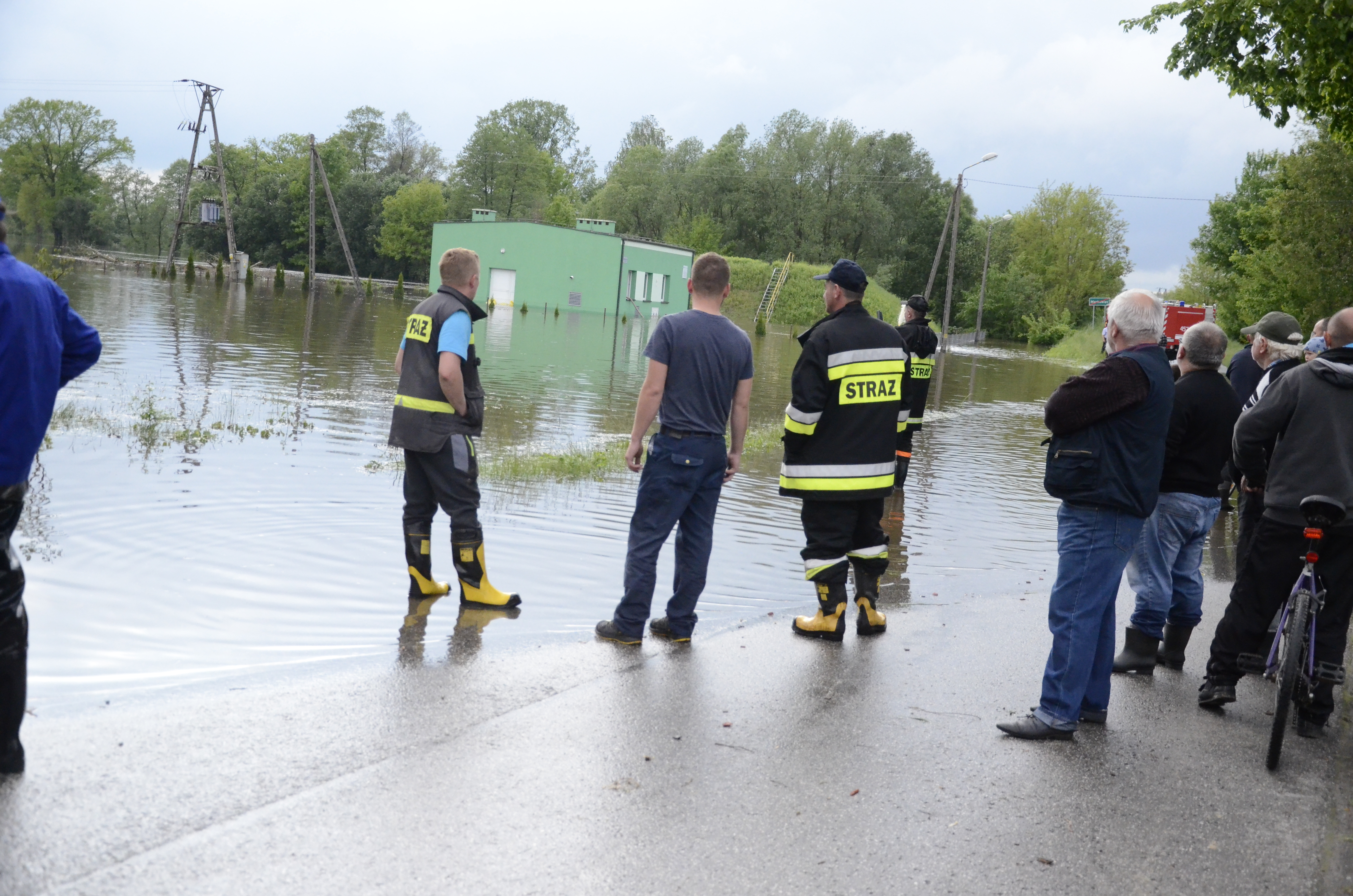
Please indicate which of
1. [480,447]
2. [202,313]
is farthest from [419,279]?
[480,447]

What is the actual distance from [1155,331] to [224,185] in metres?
55.7

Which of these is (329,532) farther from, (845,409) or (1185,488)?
(1185,488)

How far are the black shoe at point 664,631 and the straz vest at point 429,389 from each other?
4.96ft

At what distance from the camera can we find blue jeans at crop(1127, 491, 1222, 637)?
5.82m

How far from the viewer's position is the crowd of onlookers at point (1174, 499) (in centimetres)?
470

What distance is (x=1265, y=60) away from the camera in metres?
11.9

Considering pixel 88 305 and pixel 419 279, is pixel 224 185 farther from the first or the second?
pixel 419 279

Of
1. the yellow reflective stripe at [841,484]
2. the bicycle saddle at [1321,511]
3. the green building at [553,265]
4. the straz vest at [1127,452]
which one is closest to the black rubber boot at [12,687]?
the yellow reflective stripe at [841,484]

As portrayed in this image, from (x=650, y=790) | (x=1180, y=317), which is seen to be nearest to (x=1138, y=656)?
(x=650, y=790)

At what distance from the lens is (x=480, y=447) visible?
1264 cm

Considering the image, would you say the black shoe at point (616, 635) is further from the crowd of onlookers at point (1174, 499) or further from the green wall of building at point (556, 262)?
the green wall of building at point (556, 262)

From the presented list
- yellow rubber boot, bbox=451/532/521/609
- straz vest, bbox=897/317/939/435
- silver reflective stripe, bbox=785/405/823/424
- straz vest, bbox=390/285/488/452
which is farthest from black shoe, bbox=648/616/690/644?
straz vest, bbox=897/317/939/435

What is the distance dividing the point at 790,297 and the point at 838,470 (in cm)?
6340

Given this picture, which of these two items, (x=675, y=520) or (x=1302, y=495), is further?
(x=675, y=520)
